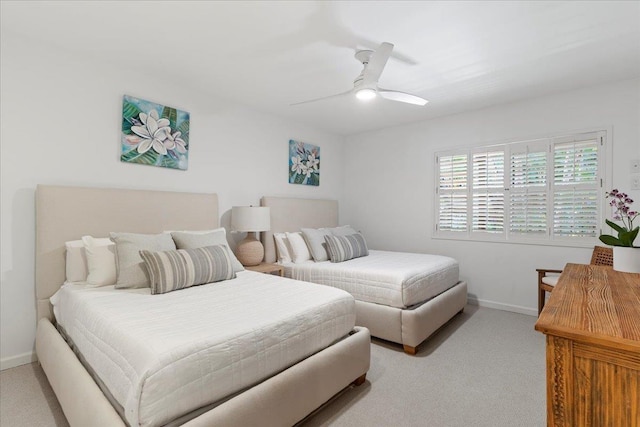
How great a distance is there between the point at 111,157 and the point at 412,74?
2.91 metres

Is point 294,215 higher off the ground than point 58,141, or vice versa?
point 58,141

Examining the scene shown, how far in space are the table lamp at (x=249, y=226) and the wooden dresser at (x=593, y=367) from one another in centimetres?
282

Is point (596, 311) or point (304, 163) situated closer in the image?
point (596, 311)

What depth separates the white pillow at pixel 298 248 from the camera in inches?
148

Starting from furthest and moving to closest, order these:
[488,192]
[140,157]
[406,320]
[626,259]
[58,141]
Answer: [488,192] → [140,157] → [406,320] → [58,141] → [626,259]

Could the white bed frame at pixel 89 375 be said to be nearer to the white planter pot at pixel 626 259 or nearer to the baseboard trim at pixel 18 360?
the baseboard trim at pixel 18 360

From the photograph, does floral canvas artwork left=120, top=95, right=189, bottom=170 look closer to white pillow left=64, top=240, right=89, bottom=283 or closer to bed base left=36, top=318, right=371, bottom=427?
white pillow left=64, top=240, right=89, bottom=283

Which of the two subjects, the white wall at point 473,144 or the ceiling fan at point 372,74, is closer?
the ceiling fan at point 372,74

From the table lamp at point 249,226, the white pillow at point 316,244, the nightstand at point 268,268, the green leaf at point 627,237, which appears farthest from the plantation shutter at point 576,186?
the table lamp at point 249,226

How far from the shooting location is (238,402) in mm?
1358

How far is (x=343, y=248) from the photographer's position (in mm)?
3615

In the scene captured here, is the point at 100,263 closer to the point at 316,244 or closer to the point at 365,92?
the point at 316,244

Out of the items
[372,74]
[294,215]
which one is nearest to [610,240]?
[372,74]

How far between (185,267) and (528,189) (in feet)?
12.5
